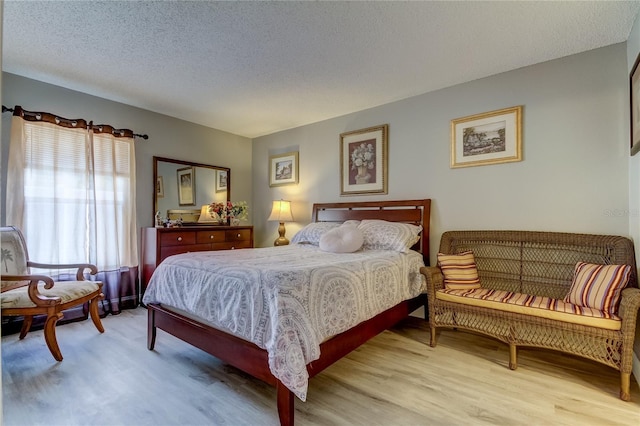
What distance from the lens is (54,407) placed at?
6.32 ft

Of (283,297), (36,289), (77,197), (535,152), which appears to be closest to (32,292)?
(36,289)

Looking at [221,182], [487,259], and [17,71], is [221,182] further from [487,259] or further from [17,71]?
[487,259]

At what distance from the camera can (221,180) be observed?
4.90 meters

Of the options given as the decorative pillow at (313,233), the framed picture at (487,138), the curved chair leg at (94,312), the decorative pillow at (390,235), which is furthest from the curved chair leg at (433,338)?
the curved chair leg at (94,312)

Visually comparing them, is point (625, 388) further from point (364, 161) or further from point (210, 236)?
point (210, 236)

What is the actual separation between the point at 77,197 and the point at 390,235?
3302 mm

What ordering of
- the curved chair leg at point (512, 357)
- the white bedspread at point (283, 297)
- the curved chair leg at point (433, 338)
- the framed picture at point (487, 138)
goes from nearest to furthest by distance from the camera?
the white bedspread at point (283, 297) < the curved chair leg at point (512, 357) < the curved chair leg at point (433, 338) < the framed picture at point (487, 138)

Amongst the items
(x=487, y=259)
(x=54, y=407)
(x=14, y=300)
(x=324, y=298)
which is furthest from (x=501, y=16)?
(x=14, y=300)

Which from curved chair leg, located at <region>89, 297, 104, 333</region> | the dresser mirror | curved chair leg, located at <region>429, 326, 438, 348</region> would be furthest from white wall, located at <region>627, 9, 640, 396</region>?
the dresser mirror

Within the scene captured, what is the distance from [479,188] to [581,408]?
1.89 metres

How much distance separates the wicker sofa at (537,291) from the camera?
206 centimetres

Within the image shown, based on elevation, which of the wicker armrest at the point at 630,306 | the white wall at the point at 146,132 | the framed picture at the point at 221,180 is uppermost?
the white wall at the point at 146,132

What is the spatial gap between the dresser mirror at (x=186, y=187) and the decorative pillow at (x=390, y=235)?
2446 millimetres

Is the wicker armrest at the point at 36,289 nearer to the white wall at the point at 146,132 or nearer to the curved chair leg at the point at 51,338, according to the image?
the curved chair leg at the point at 51,338
